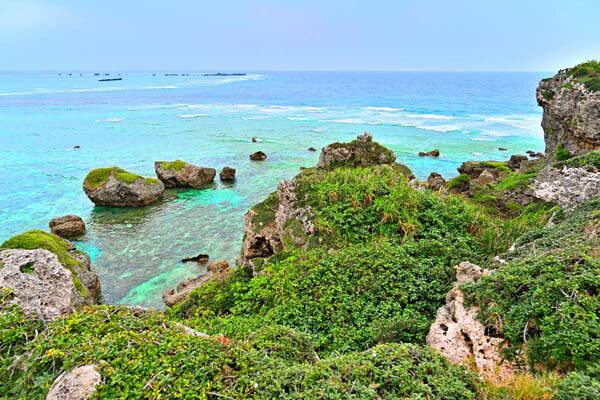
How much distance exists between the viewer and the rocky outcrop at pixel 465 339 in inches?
233

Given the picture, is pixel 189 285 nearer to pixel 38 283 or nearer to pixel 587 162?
pixel 38 283

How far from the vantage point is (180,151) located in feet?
148

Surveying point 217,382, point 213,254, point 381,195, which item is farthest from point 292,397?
point 213,254

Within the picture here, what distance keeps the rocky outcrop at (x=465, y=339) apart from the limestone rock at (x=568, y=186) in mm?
5240

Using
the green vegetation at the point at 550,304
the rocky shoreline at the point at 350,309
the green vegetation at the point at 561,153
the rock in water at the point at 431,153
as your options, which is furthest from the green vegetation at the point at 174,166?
the green vegetation at the point at 550,304

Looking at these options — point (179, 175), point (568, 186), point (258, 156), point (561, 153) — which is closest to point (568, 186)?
point (568, 186)

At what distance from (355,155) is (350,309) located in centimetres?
925

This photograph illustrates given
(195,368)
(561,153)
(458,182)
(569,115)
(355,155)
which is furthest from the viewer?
(458,182)

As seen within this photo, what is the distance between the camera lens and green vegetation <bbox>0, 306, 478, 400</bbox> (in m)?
4.93

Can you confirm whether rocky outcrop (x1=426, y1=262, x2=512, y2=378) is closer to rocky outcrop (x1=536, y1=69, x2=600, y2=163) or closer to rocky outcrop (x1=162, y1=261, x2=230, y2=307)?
rocky outcrop (x1=162, y1=261, x2=230, y2=307)

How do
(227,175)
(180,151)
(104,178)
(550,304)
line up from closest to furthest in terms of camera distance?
(550,304), (104,178), (227,175), (180,151)

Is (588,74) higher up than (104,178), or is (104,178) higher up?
(588,74)

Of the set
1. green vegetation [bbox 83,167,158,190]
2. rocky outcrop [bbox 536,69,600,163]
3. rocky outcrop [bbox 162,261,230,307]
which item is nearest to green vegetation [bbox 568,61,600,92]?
rocky outcrop [bbox 536,69,600,163]

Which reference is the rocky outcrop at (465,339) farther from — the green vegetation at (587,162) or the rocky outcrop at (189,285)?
the rocky outcrop at (189,285)
